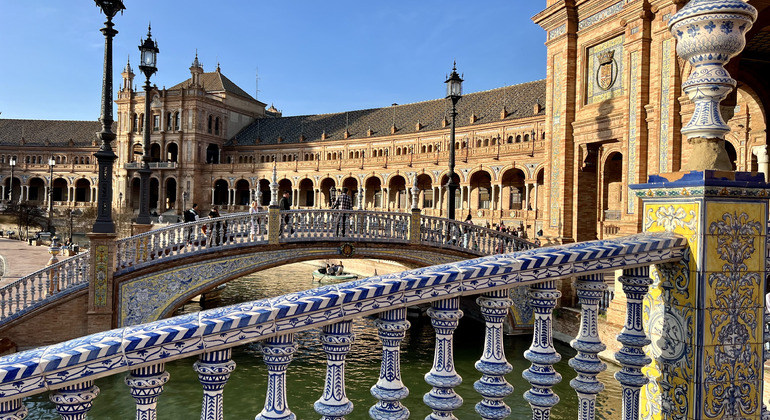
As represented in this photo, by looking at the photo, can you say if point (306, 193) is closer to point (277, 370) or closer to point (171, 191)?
point (171, 191)

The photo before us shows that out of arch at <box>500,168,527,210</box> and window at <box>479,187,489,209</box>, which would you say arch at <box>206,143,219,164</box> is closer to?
window at <box>479,187,489,209</box>

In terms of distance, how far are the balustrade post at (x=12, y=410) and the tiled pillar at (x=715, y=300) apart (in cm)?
259

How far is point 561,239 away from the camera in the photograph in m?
18.8

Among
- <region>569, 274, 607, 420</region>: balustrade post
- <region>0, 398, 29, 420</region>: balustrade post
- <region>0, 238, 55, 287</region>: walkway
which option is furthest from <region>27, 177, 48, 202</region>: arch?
<region>569, 274, 607, 420</region>: balustrade post

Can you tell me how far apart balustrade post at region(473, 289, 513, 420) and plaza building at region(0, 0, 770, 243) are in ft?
3.93

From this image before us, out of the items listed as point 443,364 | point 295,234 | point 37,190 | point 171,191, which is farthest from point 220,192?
point 443,364

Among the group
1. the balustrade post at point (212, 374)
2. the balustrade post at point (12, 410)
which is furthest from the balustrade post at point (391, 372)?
the balustrade post at point (12, 410)

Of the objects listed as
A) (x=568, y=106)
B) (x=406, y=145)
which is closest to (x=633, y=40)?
(x=568, y=106)

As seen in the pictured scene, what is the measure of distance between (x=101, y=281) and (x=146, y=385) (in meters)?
12.0

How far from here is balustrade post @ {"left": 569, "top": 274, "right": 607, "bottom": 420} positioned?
2496 mm

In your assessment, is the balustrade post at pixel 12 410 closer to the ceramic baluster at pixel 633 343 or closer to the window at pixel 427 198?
the ceramic baluster at pixel 633 343

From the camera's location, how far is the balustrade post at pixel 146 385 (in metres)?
1.92

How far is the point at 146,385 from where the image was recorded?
1.93m

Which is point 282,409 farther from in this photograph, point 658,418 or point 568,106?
point 568,106
